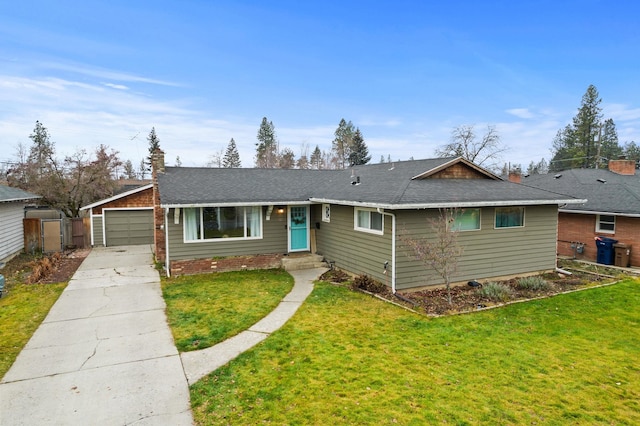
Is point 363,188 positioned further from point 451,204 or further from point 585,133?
point 585,133

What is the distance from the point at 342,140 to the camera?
175ft

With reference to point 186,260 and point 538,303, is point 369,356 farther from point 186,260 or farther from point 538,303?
point 186,260

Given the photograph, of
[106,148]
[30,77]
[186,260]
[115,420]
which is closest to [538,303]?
[115,420]

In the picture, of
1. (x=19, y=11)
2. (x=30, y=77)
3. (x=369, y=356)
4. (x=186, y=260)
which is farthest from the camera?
(x=30, y=77)

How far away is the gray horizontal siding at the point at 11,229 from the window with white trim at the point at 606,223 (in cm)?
2344

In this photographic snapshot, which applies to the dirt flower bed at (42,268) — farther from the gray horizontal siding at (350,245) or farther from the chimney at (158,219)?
the gray horizontal siding at (350,245)

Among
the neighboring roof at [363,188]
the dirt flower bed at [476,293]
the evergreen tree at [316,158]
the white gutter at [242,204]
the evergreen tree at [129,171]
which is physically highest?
the evergreen tree at [316,158]

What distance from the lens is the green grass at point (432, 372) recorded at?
172 inches

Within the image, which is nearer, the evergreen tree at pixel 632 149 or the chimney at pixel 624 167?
the chimney at pixel 624 167

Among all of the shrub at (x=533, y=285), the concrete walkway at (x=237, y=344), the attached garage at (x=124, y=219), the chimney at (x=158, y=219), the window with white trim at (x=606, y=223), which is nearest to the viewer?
the concrete walkway at (x=237, y=344)

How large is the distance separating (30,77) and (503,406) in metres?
21.5

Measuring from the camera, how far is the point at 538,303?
909cm

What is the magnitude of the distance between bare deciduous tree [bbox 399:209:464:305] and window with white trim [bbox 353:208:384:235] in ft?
2.77

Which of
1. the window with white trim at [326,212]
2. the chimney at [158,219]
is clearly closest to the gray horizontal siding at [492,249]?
the window with white trim at [326,212]
